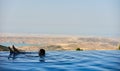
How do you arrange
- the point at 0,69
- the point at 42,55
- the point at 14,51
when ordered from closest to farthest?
the point at 0,69
the point at 42,55
the point at 14,51

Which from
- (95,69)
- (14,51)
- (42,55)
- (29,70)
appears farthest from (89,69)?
(14,51)

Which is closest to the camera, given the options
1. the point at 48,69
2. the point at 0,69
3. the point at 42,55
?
the point at 0,69

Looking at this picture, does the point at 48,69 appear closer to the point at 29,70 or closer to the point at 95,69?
the point at 29,70

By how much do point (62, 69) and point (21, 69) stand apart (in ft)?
10.6

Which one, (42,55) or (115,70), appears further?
(42,55)

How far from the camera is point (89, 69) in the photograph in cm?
1950

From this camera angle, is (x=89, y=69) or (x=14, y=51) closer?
(x=89, y=69)

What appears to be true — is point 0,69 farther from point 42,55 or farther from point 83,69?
point 42,55

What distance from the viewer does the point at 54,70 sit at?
19078 mm

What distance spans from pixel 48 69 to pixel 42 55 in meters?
12.1

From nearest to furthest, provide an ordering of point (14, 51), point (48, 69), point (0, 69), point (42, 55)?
point (0, 69) → point (48, 69) → point (42, 55) → point (14, 51)

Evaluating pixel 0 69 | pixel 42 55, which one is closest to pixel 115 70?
pixel 0 69

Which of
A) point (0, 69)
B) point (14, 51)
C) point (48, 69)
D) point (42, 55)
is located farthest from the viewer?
point (14, 51)

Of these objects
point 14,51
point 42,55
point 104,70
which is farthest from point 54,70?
point 14,51
